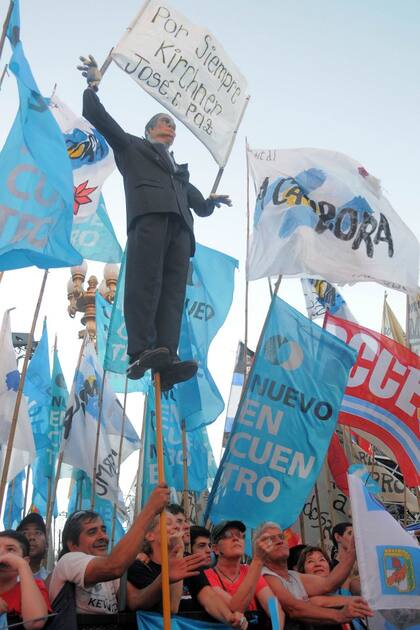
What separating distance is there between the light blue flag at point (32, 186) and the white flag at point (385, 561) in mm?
2667

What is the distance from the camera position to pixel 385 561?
203 inches

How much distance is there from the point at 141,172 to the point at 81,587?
2.70m

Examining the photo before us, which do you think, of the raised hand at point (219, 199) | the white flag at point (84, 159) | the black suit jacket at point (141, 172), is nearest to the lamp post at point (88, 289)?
the white flag at point (84, 159)

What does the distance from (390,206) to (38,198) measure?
4.46 meters

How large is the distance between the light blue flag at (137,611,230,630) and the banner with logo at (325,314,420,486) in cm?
371

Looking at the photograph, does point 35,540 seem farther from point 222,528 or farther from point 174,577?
point 174,577

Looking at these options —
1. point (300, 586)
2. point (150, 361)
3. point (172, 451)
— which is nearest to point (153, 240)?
point (150, 361)

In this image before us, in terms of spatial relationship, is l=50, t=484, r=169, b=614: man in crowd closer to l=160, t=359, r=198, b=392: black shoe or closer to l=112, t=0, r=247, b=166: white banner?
l=160, t=359, r=198, b=392: black shoe

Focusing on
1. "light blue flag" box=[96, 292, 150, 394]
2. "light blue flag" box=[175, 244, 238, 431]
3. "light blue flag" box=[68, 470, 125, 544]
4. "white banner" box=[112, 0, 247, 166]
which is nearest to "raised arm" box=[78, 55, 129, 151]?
"white banner" box=[112, 0, 247, 166]

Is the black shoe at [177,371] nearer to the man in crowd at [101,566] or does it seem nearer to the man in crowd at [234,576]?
the man in crowd at [101,566]

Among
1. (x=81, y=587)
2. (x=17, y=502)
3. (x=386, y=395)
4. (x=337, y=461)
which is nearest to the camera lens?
(x=81, y=587)

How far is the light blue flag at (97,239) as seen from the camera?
30.7ft

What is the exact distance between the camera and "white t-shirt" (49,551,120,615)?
4.25 meters

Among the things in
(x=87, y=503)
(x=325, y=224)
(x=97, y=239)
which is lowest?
(x=87, y=503)
